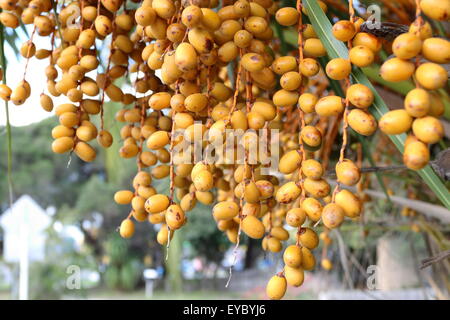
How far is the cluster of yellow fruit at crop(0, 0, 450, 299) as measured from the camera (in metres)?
0.37

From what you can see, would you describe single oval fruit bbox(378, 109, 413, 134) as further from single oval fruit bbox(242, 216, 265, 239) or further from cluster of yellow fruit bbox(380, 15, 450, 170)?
single oval fruit bbox(242, 216, 265, 239)

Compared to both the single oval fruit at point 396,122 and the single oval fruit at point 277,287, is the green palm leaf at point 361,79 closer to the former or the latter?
the single oval fruit at point 396,122

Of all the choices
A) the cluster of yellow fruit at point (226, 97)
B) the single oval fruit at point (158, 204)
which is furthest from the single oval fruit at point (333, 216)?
the single oval fruit at point (158, 204)

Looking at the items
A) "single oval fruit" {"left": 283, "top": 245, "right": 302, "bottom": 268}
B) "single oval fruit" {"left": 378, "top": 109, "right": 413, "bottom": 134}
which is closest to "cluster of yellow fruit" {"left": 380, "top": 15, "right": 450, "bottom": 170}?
"single oval fruit" {"left": 378, "top": 109, "right": 413, "bottom": 134}

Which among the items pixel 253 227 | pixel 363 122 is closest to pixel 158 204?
pixel 253 227

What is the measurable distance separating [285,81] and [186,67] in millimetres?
87

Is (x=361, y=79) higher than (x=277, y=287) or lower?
higher

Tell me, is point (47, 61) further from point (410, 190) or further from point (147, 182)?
point (410, 190)

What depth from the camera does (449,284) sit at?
1.19 meters

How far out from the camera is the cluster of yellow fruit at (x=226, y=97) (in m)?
0.37

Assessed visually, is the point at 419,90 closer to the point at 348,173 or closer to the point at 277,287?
the point at 348,173

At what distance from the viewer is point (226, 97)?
0.51m

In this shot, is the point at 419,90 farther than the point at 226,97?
No

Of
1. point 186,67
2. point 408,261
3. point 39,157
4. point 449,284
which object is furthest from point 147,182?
point 39,157
